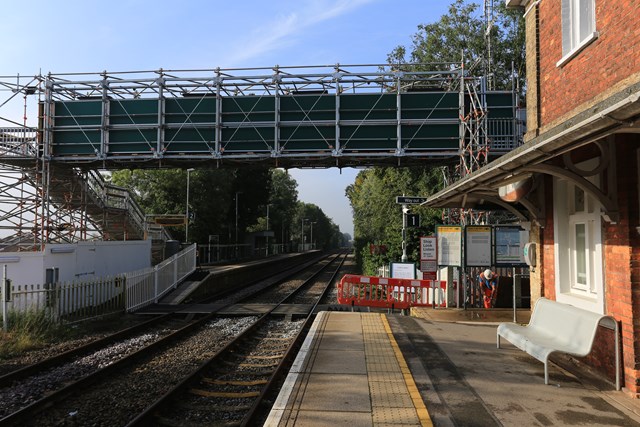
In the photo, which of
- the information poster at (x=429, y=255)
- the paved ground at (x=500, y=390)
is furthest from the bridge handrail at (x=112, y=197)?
the paved ground at (x=500, y=390)

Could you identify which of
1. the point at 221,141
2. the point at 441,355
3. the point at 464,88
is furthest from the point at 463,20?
the point at 441,355

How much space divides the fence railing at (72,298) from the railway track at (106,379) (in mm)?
2395

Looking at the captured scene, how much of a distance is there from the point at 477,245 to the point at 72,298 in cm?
1097

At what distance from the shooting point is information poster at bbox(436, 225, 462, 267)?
11562 millimetres

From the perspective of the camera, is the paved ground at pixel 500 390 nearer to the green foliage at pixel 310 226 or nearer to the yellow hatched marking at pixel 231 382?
the yellow hatched marking at pixel 231 382

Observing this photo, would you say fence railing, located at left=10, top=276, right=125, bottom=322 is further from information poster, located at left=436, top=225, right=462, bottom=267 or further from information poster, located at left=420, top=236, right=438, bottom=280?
information poster, located at left=436, top=225, right=462, bottom=267

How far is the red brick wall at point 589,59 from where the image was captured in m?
5.07

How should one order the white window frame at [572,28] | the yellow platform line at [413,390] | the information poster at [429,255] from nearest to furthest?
1. the yellow platform line at [413,390]
2. the white window frame at [572,28]
3. the information poster at [429,255]

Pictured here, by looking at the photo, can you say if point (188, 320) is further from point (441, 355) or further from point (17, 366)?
point (441, 355)

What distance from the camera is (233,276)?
89.8 ft

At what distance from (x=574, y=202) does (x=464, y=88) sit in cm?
1508

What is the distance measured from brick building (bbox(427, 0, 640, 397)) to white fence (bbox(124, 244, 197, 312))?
11.2 metres

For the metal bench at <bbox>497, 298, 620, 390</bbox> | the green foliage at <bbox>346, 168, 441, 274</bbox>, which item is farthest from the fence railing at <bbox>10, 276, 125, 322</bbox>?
the metal bench at <bbox>497, 298, 620, 390</bbox>

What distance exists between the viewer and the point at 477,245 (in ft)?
37.4
